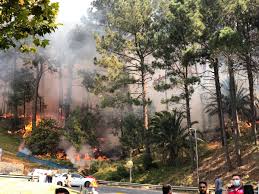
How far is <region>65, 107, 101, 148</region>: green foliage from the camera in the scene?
62.2 meters

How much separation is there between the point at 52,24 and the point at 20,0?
4.51 feet

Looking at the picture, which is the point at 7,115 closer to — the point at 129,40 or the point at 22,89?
the point at 22,89

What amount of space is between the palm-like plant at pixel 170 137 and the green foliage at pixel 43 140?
23854 mm

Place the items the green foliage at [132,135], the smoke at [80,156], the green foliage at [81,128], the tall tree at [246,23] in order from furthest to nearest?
the green foliage at [81,128]
the smoke at [80,156]
the green foliage at [132,135]
the tall tree at [246,23]

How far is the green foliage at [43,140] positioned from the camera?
66.4m

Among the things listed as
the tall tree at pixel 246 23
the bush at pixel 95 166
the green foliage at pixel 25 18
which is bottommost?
the bush at pixel 95 166

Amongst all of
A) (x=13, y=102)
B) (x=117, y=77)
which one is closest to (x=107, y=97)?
(x=117, y=77)

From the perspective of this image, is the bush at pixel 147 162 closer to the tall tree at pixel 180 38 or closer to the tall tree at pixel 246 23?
the tall tree at pixel 180 38

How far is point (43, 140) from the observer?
6638cm

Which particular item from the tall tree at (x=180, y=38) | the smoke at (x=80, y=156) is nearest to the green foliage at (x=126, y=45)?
the tall tree at (x=180, y=38)

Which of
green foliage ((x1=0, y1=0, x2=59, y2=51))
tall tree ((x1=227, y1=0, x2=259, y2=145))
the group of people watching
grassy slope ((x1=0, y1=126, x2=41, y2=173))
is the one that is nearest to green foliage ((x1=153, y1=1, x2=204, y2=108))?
tall tree ((x1=227, y1=0, x2=259, y2=145))

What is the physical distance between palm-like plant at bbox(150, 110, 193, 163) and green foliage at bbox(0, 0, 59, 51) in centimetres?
3804

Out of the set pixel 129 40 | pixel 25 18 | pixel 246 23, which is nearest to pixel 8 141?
pixel 129 40

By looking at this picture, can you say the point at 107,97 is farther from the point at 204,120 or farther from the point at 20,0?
the point at 20,0
